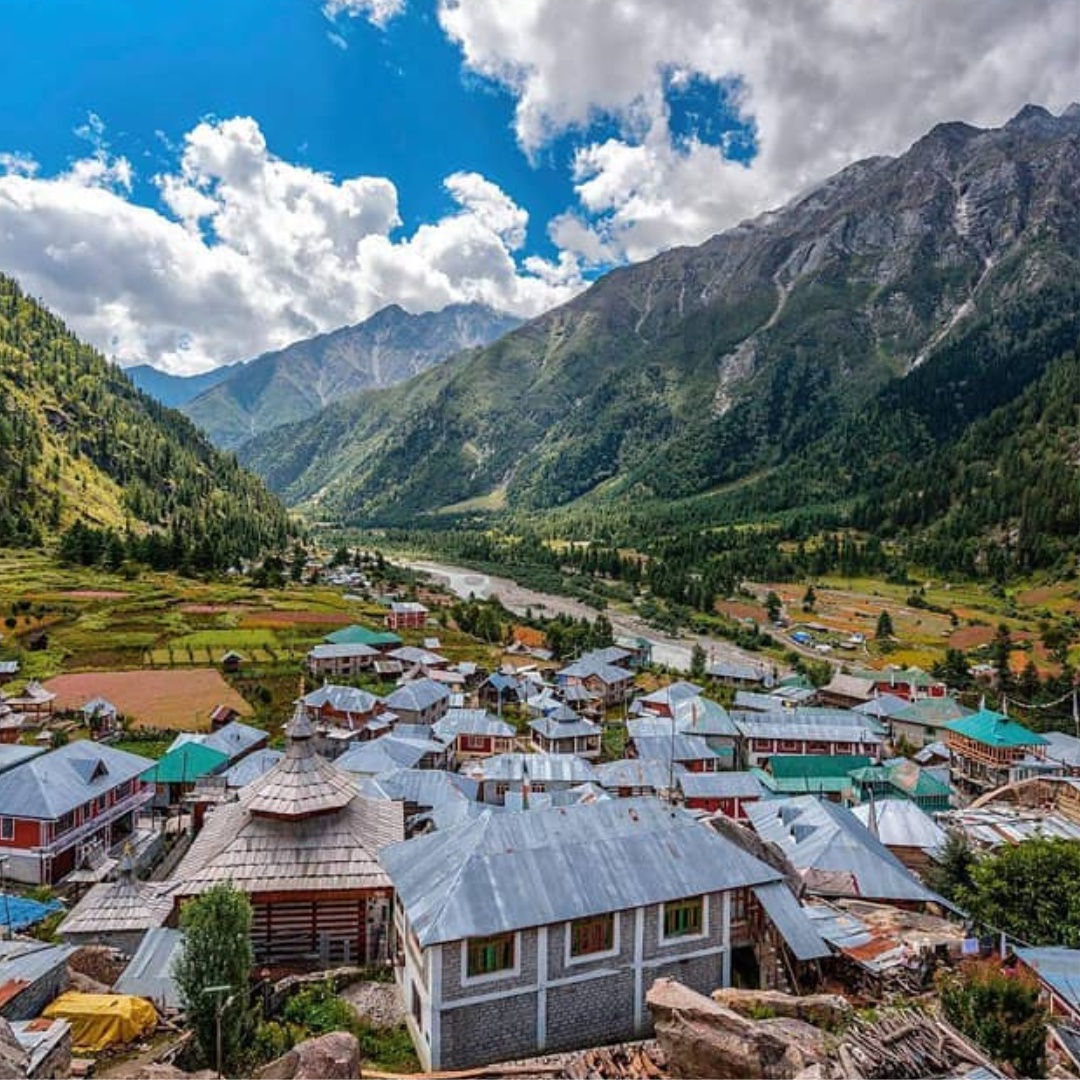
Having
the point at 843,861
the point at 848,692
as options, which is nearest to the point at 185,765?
the point at 843,861

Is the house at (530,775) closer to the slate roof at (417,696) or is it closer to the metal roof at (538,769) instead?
the metal roof at (538,769)

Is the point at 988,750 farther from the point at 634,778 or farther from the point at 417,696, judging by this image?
the point at 417,696

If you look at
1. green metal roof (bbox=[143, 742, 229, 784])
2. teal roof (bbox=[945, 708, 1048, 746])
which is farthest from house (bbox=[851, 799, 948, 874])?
green metal roof (bbox=[143, 742, 229, 784])

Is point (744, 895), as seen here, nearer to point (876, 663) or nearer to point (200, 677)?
point (200, 677)

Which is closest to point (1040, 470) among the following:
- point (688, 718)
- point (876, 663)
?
point (876, 663)

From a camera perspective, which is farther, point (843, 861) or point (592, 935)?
point (843, 861)

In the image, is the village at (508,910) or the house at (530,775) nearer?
the village at (508,910)

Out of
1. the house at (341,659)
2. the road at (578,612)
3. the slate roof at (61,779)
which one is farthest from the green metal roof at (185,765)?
the road at (578,612)
